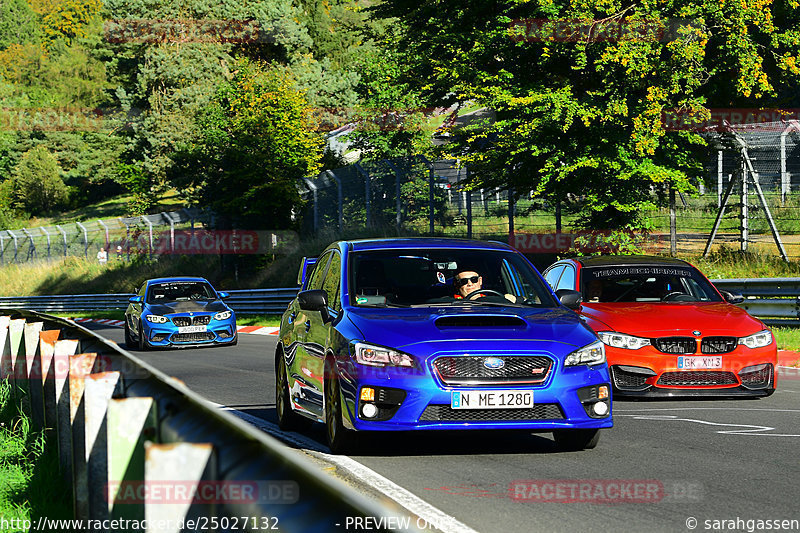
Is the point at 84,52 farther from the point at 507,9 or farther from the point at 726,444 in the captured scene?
the point at 726,444

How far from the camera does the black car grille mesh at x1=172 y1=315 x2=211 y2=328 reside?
23734mm

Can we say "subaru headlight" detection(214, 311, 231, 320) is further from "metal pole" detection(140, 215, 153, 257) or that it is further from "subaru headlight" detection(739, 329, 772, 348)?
"metal pole" detection(140, 215, 153, 257)

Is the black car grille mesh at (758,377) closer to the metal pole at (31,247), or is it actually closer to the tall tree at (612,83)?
the tall tree at (612,83)

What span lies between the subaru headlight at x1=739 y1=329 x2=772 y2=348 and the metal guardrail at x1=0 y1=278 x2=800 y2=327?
673 centimetres

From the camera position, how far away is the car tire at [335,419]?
824 cm

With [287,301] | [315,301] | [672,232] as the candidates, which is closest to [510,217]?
[672,232]

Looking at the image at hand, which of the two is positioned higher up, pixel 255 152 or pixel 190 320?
pixel 255 152

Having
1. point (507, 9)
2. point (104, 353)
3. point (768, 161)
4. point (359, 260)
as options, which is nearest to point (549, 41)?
point (507, 9)

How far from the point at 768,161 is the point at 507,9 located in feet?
23.4

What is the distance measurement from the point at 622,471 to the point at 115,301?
44.1 meters

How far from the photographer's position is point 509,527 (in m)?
5.91

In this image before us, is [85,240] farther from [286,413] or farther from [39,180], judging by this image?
[286,413]

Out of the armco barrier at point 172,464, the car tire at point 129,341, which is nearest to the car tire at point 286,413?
the armco barrier at point 172,464

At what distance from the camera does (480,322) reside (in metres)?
8.42
